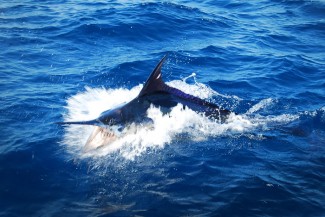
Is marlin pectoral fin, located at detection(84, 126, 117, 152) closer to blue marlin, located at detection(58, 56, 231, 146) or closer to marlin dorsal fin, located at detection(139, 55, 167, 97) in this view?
blue marlin, located at detection(58, 56, 231, 146)

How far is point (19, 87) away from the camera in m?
10.2

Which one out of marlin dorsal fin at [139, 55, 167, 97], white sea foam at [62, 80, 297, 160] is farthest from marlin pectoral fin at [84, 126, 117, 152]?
marlin dorsal fin at [139, 55, 167, 97]

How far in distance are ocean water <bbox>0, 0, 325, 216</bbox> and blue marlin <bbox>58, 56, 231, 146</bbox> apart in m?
0.19

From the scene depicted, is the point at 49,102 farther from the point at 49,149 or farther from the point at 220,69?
the point at 220,69

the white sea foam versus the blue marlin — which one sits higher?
the blue marlin

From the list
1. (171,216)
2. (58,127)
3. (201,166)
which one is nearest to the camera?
(171,216)

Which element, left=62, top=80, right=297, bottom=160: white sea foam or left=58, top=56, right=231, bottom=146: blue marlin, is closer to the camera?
left=62, top=80, right=297, bottom=160: white sea foam

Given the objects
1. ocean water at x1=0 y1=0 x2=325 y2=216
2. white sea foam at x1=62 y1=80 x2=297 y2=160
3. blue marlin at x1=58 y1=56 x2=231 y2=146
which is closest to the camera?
ocean water at x1=0 y1=0 x2=325 y2=216

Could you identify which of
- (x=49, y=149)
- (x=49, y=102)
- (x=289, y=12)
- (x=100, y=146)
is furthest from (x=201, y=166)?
(x=289, y=12)

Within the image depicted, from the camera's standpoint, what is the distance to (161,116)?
8.16 metres

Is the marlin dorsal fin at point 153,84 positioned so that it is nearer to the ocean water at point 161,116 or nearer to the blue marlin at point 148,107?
the blue marlin at point 148,107

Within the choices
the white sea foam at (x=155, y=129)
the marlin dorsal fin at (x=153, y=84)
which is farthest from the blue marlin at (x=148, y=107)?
the white sea foam at (x=155, y=129)

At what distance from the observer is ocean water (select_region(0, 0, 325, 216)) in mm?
6137

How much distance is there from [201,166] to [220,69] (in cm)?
641
